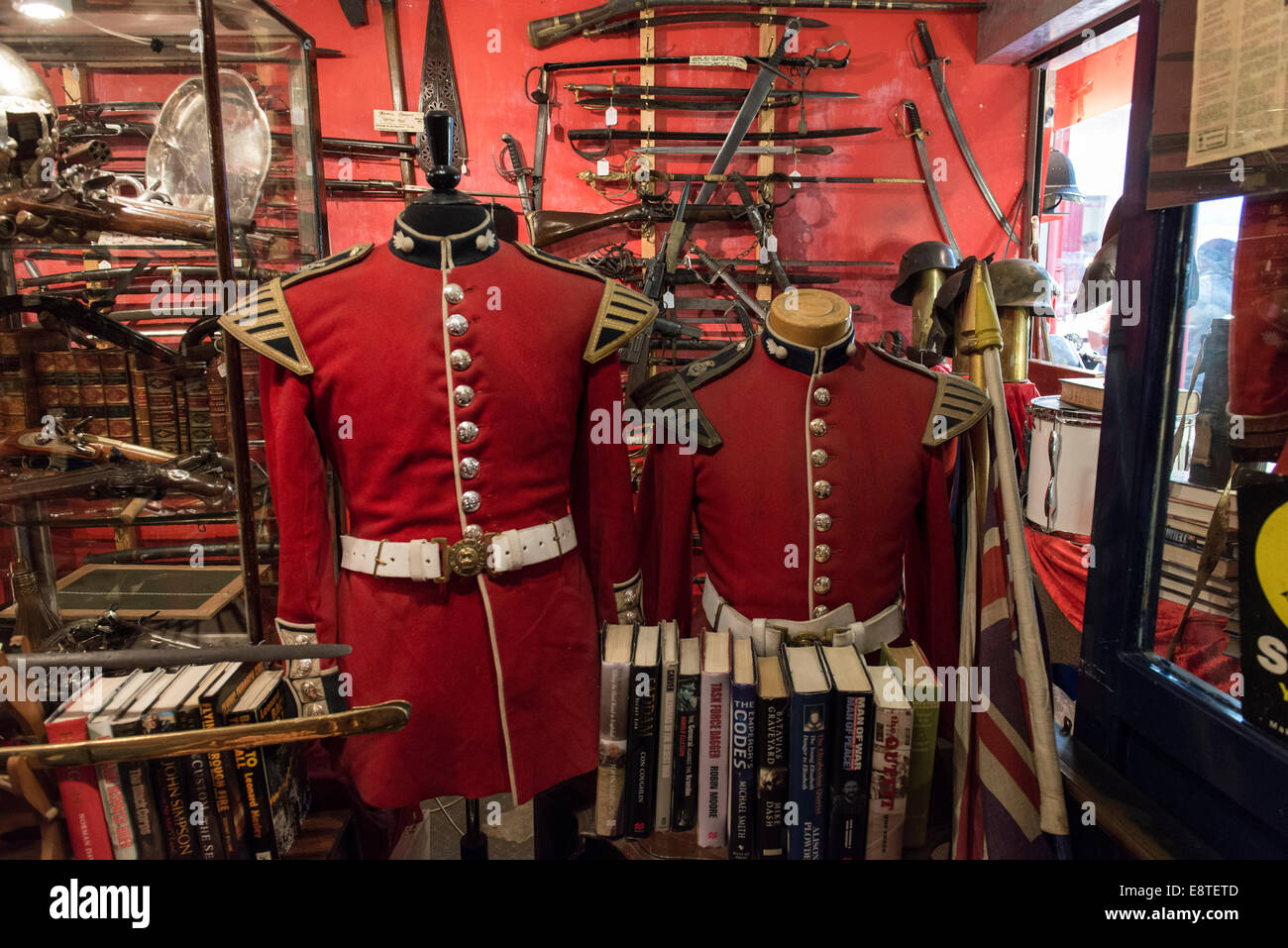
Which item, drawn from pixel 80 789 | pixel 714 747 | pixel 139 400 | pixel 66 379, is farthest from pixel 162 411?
pixel 714 747

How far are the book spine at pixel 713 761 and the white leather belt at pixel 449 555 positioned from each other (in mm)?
397

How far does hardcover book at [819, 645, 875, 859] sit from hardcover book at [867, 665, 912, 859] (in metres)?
0.01

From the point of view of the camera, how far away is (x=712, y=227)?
4.00 metres

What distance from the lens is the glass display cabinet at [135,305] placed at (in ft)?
5.29

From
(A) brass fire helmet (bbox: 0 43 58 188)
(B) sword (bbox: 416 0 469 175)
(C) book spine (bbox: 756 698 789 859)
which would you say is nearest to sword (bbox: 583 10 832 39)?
(B) sword (bbox: 416 0 469 175)

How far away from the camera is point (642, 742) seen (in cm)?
126

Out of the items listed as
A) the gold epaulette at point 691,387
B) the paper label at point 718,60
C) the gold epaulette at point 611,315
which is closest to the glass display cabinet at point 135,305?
the gold epaulette at point 611,315

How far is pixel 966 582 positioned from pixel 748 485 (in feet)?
1.60

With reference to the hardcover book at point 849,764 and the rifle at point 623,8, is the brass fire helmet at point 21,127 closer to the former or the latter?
the hardcover book at point 849,764

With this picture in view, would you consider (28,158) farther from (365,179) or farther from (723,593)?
(365,179)

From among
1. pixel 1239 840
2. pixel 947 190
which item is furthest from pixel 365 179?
pixel 1239 840

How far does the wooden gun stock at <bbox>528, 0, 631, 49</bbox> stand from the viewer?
3686 mm

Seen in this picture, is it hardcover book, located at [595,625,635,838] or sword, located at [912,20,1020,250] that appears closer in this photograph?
hardcover book, located at [595,625,635,838]

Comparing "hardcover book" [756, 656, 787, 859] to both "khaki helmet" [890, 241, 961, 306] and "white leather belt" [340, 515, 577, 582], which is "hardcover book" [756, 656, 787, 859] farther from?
"khaki helmet" [890, 241, 961, 306]
